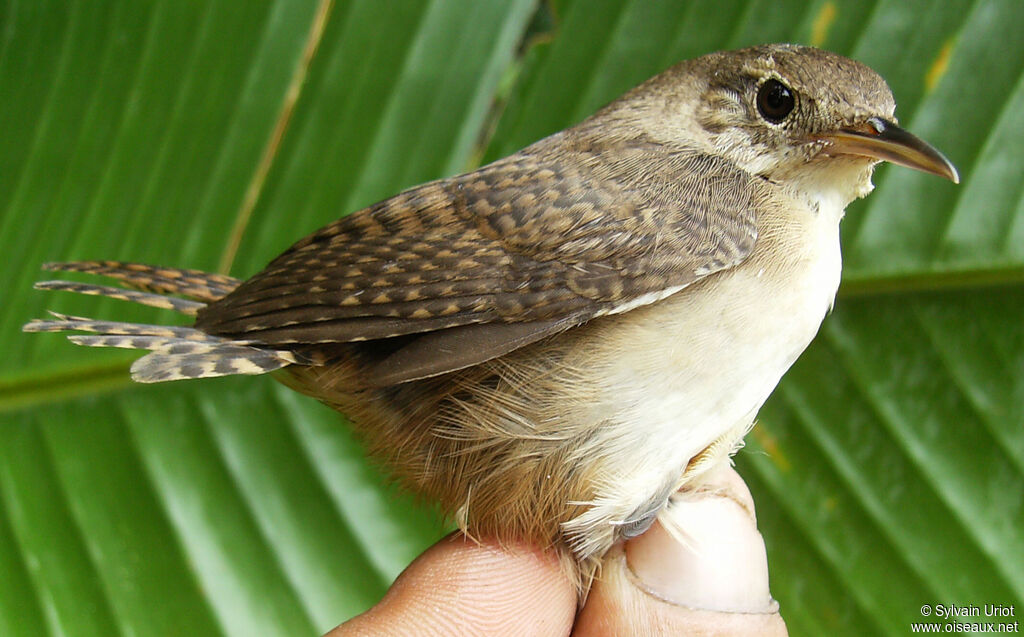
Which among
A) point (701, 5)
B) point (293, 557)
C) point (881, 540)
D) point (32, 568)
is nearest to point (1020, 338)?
point (881, 540)

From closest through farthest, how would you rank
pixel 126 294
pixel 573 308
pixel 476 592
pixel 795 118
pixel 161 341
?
pixel 573 308 → pixel 161 341 → pixel 795 118 → pixel 126 294 → pixel 476 592

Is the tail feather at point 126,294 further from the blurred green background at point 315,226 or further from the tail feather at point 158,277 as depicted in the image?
the blurred green background at point 315,226


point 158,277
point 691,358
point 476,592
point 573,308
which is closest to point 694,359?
point 691,358

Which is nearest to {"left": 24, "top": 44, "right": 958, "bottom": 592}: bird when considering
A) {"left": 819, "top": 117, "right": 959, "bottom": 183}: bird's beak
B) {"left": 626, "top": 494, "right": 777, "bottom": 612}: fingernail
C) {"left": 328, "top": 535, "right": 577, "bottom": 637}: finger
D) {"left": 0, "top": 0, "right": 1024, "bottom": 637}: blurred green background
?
{"left": 819, "top": 117, "right": 959, "bottom": 183}: bird's beak

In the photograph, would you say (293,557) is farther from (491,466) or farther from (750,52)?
(750,52)

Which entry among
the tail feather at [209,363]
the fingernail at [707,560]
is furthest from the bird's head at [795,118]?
the tail feather at [209,363]

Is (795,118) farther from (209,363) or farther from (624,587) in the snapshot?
(209,363)

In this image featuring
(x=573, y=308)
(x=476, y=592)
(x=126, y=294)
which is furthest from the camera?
(x=476, y=592)
